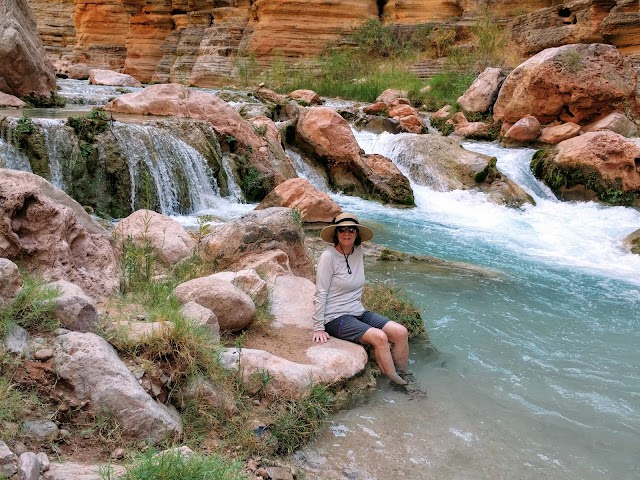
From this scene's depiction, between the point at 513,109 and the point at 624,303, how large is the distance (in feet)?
30.9

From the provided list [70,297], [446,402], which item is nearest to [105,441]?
[70,297]

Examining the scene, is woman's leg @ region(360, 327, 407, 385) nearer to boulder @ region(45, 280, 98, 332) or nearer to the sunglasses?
the sunglasses

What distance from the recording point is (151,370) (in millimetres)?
3090

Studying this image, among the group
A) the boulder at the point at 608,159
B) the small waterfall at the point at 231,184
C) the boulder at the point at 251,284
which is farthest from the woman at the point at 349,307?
the boulder at the point at 608,159

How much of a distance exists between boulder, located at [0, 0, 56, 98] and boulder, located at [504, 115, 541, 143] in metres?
11.1

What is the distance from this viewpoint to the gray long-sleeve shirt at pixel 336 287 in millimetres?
4250

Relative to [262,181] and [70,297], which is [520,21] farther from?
[70,297]

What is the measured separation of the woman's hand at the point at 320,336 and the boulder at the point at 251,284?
0.56 meters

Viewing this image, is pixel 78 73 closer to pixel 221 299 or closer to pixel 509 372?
pixel 221 299

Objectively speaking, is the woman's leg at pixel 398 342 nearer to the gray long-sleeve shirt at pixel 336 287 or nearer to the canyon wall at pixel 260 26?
the gray long-sleeve shirt at pixel 336 287

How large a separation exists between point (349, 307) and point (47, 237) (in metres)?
2.24

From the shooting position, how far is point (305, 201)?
8.80 m

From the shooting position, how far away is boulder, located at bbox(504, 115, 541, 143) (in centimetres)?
1430

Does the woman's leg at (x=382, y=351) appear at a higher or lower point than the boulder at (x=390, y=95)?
lower
